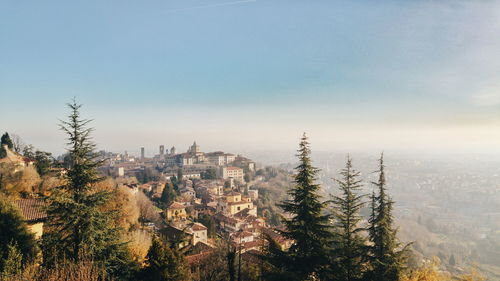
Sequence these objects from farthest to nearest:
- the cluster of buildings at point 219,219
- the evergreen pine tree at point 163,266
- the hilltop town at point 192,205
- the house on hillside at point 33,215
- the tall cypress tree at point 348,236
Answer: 1. the cluster of buildings at point 219,219
2. the hilltop town at point 192,205
3. the house on hillside at point 33,215
4. the evergreen pine tree at point 163,266
5. the tall cypress tree at point 348,236

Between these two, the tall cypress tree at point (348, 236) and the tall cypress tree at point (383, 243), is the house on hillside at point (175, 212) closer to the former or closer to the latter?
the tall cypress tree at point (348, 236)

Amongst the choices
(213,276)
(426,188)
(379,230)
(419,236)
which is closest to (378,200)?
(379,230)

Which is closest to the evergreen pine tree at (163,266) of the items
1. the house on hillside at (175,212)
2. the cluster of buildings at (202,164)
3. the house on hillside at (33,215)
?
the house on hillside at (33,215)

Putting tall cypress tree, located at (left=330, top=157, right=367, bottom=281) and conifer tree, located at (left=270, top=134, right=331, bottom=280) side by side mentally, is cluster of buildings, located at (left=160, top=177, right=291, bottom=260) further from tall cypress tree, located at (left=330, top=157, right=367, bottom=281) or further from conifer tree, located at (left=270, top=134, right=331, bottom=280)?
tall cypress tree, located at (left=330, top=157, right=367, bottom=281)

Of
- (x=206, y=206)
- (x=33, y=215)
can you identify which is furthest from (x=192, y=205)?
(x=33, y=215)

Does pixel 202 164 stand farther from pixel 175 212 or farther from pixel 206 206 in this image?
pixel 175 212

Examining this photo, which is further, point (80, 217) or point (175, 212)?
point (175, 212)

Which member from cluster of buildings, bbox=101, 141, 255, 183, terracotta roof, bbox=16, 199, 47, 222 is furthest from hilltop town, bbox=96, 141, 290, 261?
terracotta roof, bbox=16, 199, 47, 222
